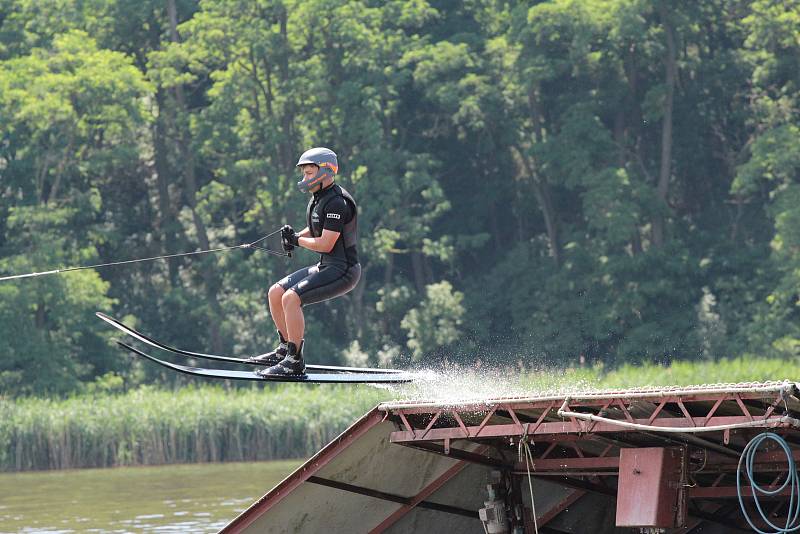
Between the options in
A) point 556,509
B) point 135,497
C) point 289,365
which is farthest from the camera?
point 135,497

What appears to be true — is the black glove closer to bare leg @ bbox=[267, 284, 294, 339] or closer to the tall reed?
bare leg @ bbox=[267, 284, 294, 339]

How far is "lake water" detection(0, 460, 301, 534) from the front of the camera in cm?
2622

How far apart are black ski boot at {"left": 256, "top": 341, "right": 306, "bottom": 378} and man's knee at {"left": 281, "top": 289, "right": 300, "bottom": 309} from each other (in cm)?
35

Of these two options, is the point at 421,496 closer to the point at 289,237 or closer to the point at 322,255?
the point at 322,255

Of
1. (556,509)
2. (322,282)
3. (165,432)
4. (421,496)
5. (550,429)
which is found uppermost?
(322,282)

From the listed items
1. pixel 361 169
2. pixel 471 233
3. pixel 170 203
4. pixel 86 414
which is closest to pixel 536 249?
pixel 471 233

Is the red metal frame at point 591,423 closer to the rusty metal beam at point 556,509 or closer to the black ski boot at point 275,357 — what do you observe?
the black ski boot at point 275,357

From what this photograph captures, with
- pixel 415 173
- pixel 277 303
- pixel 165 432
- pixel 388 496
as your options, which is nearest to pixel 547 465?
pixel 388 496

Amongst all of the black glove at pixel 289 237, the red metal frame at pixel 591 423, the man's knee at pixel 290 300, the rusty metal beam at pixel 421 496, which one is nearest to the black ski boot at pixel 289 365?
the man's knee at pixel 290 300

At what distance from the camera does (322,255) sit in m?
13.8

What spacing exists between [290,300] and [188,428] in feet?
77.5

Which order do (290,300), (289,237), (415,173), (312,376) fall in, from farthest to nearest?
(415,173)
(312,376)
(290,300)
(289,237)

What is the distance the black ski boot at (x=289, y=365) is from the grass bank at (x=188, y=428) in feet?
73.1

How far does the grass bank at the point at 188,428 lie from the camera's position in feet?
120
